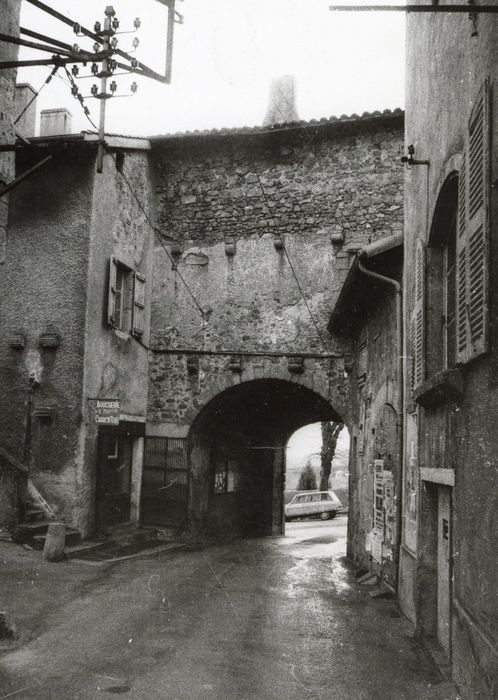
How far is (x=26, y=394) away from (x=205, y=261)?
4.44m

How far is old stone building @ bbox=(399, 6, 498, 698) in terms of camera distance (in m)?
3.98

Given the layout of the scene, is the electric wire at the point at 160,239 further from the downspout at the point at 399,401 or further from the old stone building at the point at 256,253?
the downspout at the point at 399,401

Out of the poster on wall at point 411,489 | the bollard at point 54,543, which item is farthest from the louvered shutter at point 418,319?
the bollard at point 54,543

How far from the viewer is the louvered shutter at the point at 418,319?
21.1 feet

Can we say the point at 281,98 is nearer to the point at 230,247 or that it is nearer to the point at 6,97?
the point at 230,247

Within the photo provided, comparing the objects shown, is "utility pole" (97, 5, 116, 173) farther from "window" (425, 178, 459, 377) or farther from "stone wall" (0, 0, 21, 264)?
"window" (425, 178, 459, 377)

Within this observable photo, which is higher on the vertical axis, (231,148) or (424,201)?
(231,148)


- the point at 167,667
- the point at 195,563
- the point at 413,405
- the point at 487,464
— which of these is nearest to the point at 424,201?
the point at 413,405

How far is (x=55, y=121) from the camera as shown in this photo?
1347cm

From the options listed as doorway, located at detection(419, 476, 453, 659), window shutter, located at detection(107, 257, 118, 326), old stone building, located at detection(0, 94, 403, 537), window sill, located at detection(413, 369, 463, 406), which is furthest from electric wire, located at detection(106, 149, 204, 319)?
window sill, located at detection(413, 369, 463, 406)

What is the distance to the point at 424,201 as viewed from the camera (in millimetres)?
6734

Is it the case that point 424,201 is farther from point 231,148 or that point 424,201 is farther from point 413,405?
point 231,148

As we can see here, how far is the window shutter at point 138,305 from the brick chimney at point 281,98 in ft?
16.4

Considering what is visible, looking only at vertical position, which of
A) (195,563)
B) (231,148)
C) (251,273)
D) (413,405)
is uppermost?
(231,148)
